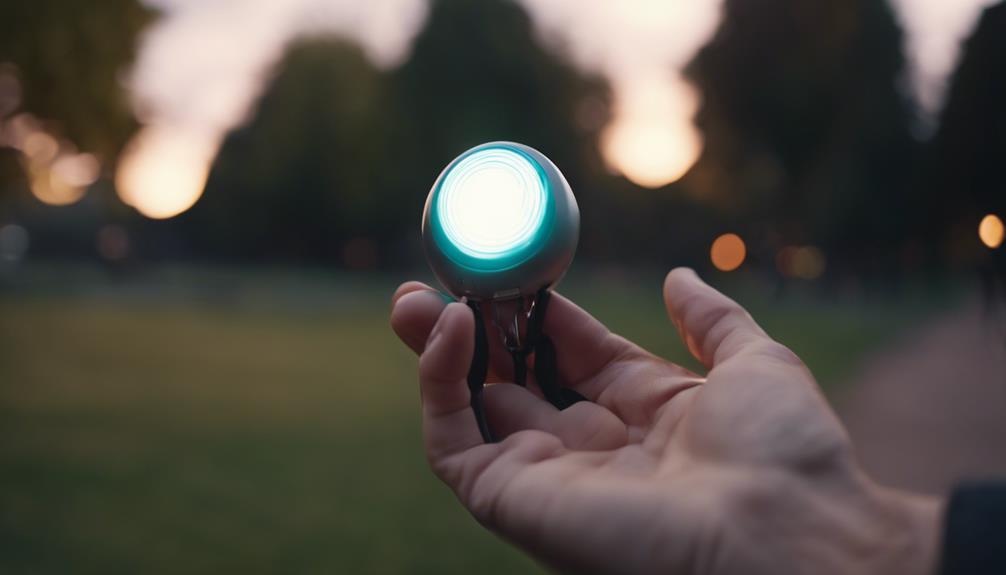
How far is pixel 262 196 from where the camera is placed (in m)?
38.1

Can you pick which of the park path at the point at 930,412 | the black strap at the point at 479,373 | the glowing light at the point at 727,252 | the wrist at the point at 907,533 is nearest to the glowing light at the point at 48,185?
the park path at the point at 930,412

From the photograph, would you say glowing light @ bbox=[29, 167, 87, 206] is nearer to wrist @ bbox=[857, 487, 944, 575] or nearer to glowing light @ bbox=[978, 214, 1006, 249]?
glowing light @ bbox=[978, 214, 1006, 249]

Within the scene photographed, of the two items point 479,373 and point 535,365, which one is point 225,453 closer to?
point 535,365

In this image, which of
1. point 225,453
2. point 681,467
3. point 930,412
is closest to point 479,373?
point 681,467

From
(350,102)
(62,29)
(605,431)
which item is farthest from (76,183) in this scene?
(605,431)

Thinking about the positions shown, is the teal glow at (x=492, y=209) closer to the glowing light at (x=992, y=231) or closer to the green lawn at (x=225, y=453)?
the glowing light at (x=992, y=231)

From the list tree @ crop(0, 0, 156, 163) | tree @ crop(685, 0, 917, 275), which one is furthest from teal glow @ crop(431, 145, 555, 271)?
tree @ crop(685, 0, 917, 275)

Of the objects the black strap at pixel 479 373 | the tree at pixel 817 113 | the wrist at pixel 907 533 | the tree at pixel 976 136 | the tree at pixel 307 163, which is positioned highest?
the tree at pixel 307 163

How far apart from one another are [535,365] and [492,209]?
1.87 feet

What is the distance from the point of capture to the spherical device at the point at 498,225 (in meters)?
A: 2.26

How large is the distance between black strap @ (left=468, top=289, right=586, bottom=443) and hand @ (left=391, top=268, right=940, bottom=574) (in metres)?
0.06

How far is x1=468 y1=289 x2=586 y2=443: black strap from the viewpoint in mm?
2277

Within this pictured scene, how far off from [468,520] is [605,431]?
4.13 metres

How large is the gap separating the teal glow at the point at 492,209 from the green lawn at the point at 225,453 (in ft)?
11.8
